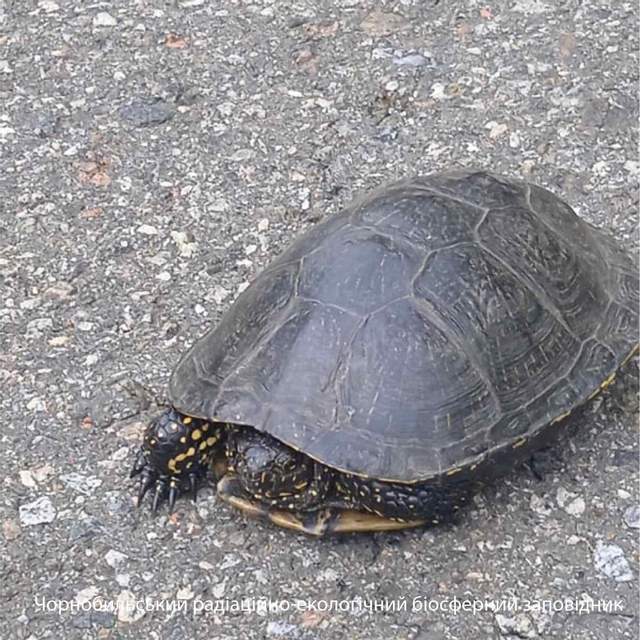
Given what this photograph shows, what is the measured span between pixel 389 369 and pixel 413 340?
9 cm

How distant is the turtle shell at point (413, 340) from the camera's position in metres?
2.82

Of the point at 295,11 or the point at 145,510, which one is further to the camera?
the point at 295,11

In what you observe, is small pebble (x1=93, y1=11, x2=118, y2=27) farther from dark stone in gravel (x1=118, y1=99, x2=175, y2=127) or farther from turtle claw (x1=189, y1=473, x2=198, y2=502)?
turtle claw (x1=189, y1=473, x2=198, y2=502)

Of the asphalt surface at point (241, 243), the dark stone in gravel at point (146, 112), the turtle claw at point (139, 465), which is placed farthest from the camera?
the dark stone in gravel at point (146, 112)

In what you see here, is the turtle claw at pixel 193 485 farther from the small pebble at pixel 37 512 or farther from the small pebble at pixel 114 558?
the small pebble at pixel 37 512

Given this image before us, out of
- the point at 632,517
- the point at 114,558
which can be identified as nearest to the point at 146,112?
the point at 114,558

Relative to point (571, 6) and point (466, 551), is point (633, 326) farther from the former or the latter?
point (571, 6)

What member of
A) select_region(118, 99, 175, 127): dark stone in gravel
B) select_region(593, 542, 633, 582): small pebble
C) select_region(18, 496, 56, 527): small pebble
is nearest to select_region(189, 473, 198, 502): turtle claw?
select_region(18, 496, 56, 527): small pebble

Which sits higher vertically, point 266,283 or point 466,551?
point 266,283

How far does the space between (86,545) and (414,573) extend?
2.66 ft

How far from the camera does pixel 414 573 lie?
2.94m

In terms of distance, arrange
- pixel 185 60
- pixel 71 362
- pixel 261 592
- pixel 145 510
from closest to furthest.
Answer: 1. pixel 261 592
2. pixel 145 510
3. pixel 71 362
4. pixel 185 60

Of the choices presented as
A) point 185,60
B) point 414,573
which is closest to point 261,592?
point 414,573

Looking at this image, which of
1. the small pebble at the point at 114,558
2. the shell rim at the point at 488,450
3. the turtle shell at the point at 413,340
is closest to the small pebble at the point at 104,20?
the turtle shell at the point at 413,340
